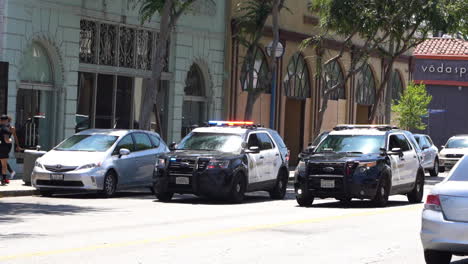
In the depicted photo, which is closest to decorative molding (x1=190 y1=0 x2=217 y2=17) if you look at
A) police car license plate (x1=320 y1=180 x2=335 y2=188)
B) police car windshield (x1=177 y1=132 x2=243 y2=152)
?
police car windshield (x1=177 y1=132 x2=243 y2=152)

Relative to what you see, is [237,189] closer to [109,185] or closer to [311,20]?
[109,185]

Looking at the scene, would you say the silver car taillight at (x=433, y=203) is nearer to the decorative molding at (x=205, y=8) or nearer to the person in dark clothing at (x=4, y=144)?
the person in dark clothing at (x=4, y=144)

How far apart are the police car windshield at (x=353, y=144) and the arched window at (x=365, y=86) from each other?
2813 centimetres

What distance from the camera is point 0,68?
2942 cm

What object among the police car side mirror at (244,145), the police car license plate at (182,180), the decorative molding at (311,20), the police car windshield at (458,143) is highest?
the decorative molding at (311,20)

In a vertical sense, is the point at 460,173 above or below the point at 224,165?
above

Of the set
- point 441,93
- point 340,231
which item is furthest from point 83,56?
point 441,93

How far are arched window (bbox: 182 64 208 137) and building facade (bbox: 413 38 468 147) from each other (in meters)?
33.9

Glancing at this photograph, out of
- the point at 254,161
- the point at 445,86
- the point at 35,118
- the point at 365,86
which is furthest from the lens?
the point at 445,86

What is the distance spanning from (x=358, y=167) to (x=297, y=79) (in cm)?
2334

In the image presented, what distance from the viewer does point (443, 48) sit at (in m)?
73.3

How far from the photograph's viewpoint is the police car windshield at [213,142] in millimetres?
24844

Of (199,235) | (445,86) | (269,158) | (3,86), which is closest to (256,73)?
(3,86)

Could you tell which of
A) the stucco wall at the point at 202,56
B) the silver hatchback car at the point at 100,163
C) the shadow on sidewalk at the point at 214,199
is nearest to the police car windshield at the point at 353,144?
the shadow on sidewalk at the point at 214,199
